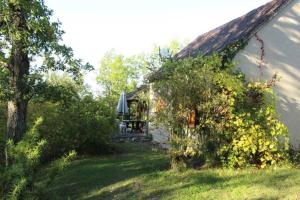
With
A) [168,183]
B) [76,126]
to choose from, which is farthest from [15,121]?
[76,126]

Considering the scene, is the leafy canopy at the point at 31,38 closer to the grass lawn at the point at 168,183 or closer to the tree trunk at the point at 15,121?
the tree trunk at the point at 15,121

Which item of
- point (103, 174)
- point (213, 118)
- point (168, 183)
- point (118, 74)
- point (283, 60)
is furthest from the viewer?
point (118, 74)

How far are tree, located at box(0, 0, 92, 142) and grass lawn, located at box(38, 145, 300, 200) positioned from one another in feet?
7.32

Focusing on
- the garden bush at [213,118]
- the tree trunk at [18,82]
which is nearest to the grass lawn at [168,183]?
the garden bush at [213,118]

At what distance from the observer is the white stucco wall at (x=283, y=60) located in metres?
14.7

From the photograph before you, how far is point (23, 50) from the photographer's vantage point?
9.11 meters

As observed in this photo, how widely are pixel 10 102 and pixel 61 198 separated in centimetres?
254

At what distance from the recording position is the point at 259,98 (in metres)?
12.5

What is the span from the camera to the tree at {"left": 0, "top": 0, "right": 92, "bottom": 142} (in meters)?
8.92

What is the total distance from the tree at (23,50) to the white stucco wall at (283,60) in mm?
6890

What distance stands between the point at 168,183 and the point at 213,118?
85.5 inches

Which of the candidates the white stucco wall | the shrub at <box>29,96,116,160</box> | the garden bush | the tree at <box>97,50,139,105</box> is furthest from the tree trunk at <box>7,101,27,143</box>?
the tree at <box>97,50,139,105</box>

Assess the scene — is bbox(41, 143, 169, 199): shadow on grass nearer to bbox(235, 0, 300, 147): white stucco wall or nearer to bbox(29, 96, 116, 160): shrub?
bbox(29, 96, 116, 160): shrub

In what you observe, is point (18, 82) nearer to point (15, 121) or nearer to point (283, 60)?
point (15, 121)
